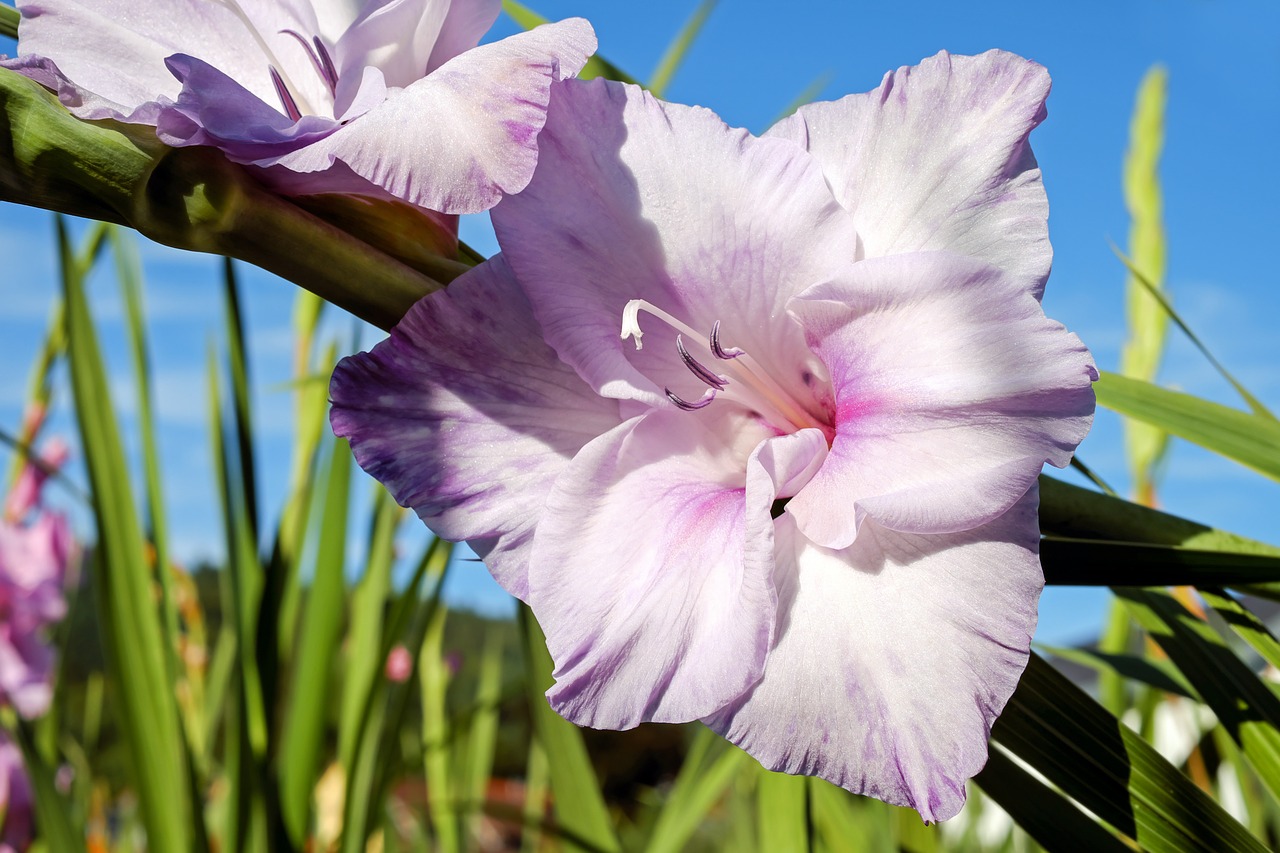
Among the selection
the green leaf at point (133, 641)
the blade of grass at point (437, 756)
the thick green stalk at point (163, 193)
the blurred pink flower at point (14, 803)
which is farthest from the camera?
the blurred pink flower at point (14, 803)

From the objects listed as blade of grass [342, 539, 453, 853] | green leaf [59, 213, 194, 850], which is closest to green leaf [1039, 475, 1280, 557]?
blade of grass [342, 539, 453, 853]

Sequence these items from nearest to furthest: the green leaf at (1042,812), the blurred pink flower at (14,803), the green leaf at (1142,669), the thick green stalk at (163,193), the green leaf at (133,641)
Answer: the thick green stalk at (163,193)
the green leaf at (1042,812)
the green leaf at (1142,669)
the green leaf at (133,641)
the blurred pink flower at (14,803)

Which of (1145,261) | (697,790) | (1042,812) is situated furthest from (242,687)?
(1145,261)

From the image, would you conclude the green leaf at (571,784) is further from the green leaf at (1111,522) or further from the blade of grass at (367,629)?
the green leaf at (1111,522)

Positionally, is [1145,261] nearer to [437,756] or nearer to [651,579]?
[651,579]

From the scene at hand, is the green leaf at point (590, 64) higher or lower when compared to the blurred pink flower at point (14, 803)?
higher

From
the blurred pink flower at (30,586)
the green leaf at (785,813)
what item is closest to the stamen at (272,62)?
the green leaf at (785,813)

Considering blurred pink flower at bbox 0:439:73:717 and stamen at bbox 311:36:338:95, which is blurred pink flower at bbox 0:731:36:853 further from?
stamen at bbox 311:36:338:95
